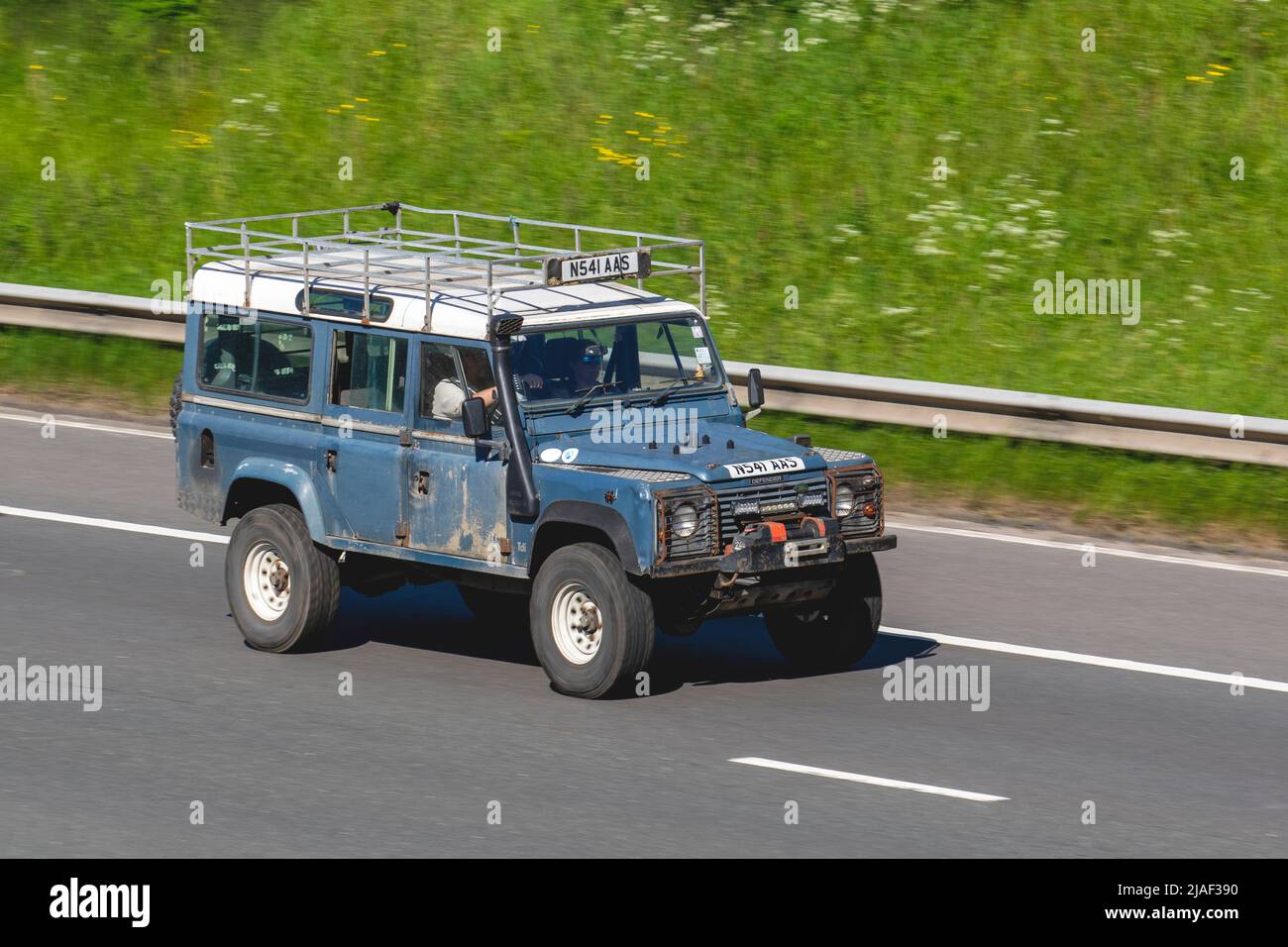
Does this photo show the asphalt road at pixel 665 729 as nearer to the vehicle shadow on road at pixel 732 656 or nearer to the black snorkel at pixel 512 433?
the vehicle shadow on road at pixel 732 656

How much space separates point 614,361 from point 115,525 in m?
5.11

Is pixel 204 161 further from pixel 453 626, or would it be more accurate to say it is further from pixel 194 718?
pixel 194 718

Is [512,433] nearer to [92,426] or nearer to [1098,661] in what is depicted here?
[1098,661]

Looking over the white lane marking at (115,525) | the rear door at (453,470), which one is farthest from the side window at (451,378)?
the white lane marking at (115,525)

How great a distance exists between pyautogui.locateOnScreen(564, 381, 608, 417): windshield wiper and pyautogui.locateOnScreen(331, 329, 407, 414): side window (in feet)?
3.19

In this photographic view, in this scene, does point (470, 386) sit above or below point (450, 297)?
below

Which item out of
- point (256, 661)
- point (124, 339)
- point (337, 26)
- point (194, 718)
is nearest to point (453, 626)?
point (256, 661)

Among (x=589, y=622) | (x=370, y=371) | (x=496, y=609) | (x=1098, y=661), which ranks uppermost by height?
(x=370, y=371)

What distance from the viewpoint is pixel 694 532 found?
34.9ft

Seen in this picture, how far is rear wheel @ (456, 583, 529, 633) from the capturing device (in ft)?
41.6

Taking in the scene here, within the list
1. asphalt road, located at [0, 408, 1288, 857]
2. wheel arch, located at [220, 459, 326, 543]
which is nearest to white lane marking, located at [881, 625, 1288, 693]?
asphalt road, located at [0, 408, 1288, 857]

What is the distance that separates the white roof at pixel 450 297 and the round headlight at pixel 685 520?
1.54 metres

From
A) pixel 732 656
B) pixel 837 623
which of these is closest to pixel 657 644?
pixel 732 656

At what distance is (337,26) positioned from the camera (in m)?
23.2
